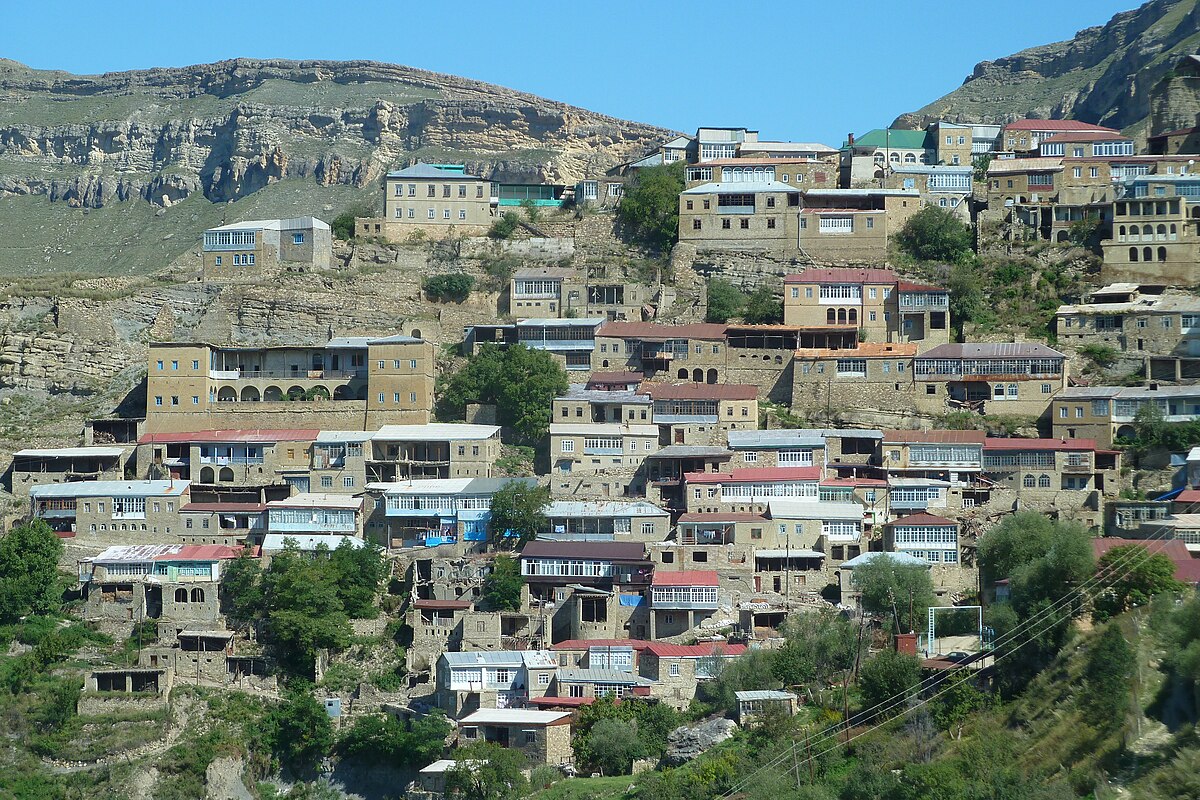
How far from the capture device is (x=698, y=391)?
70.9 meters

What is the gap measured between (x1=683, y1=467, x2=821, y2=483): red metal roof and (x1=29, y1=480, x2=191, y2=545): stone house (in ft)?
58.1

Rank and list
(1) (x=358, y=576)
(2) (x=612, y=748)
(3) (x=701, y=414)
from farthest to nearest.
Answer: (3) (x=701, y=414) < (1) (x=358, y=576) < (2) (x=612, y=748)

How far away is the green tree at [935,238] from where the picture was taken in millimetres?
79938

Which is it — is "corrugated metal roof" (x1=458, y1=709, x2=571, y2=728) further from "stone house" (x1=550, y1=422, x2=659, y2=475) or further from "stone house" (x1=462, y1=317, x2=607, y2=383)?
"stone house" (x1=462, y1=317, x2=607, y2=383)

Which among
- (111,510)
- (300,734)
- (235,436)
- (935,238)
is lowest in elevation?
(300,734)

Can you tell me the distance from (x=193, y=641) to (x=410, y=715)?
25.9 ft

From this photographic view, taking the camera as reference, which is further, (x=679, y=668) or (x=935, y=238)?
(x=935, y=238)

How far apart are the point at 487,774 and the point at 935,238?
117 feet

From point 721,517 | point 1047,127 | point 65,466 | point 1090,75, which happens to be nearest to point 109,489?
point 65,466

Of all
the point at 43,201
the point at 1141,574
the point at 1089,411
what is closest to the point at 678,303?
the point at 1089,411

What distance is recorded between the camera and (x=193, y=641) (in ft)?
202

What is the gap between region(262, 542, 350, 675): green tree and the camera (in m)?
60.4

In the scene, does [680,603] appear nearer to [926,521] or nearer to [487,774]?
[926,521]

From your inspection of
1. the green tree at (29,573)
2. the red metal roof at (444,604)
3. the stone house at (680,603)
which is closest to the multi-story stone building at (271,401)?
the green tree at (29,573)
